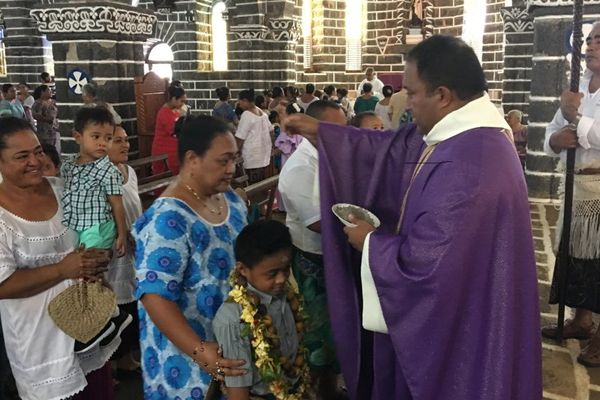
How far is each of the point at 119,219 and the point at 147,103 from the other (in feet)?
18.0

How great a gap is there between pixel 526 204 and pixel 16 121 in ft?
6.46

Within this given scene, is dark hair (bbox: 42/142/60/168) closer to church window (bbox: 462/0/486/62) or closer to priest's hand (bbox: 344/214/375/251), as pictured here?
priest's hand (bbox: 344/214/375/251)

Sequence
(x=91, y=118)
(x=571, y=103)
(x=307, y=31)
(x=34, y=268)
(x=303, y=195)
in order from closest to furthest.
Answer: (x=34, y=268) → (x=303, y=195) → (x=91, y=118) → (x=571, y=103) → (x=307, y=31)

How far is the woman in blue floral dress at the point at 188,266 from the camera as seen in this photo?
77.1 inches

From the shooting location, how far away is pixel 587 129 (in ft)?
11.6

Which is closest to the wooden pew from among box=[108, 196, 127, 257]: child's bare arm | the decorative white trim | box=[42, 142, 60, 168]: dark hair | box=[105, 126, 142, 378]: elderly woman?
box=[105, 126, 142, 378]: elderly woman

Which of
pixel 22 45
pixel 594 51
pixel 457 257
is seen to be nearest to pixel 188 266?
pixel 457 257

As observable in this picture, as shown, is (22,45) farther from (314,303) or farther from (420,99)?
(420,99)

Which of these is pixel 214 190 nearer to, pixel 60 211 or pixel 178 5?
pixel 60 211

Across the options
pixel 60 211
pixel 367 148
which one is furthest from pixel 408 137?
pixel 60 211

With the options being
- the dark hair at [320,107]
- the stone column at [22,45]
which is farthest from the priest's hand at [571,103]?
the stone column at [22,45]

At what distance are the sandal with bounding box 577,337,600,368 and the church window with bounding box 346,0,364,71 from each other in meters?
15.5

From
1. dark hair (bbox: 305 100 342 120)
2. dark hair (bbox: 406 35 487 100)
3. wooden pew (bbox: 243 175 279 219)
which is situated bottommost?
wooden pew (bbox: 243 175 279 219)

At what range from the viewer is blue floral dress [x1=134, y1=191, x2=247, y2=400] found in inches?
77.7
